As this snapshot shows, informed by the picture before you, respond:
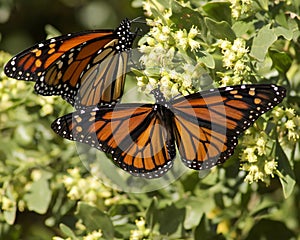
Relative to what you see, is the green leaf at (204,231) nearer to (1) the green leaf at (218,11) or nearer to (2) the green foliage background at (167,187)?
(2) the green foliage background at (167,187)

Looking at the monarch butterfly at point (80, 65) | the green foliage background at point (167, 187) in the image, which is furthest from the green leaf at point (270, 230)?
the monarch butterfly at point (80, 65)

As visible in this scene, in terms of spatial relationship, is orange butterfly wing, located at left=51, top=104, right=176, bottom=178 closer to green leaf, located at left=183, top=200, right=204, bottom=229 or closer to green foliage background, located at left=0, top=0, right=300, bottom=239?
green foliage background, located at left=0, top=0, right=300, bottom=239

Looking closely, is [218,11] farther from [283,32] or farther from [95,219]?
[95,219]

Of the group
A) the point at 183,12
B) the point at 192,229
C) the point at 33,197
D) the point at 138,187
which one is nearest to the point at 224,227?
the point at 192,229

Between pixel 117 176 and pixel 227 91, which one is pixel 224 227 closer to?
pixel 117 176

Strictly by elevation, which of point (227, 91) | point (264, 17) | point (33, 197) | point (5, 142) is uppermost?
point (264, 17)

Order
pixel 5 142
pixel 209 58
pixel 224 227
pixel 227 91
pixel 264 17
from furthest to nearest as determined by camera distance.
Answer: pixel 5 142 < pixel 224 227 < pixel 264 17 < pixel 209 58 < pixel 227 91

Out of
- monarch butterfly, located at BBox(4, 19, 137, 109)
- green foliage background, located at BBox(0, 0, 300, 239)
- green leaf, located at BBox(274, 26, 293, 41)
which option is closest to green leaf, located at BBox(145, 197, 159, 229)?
green foliage background, located at BBox(0, 0, 300, 239)
